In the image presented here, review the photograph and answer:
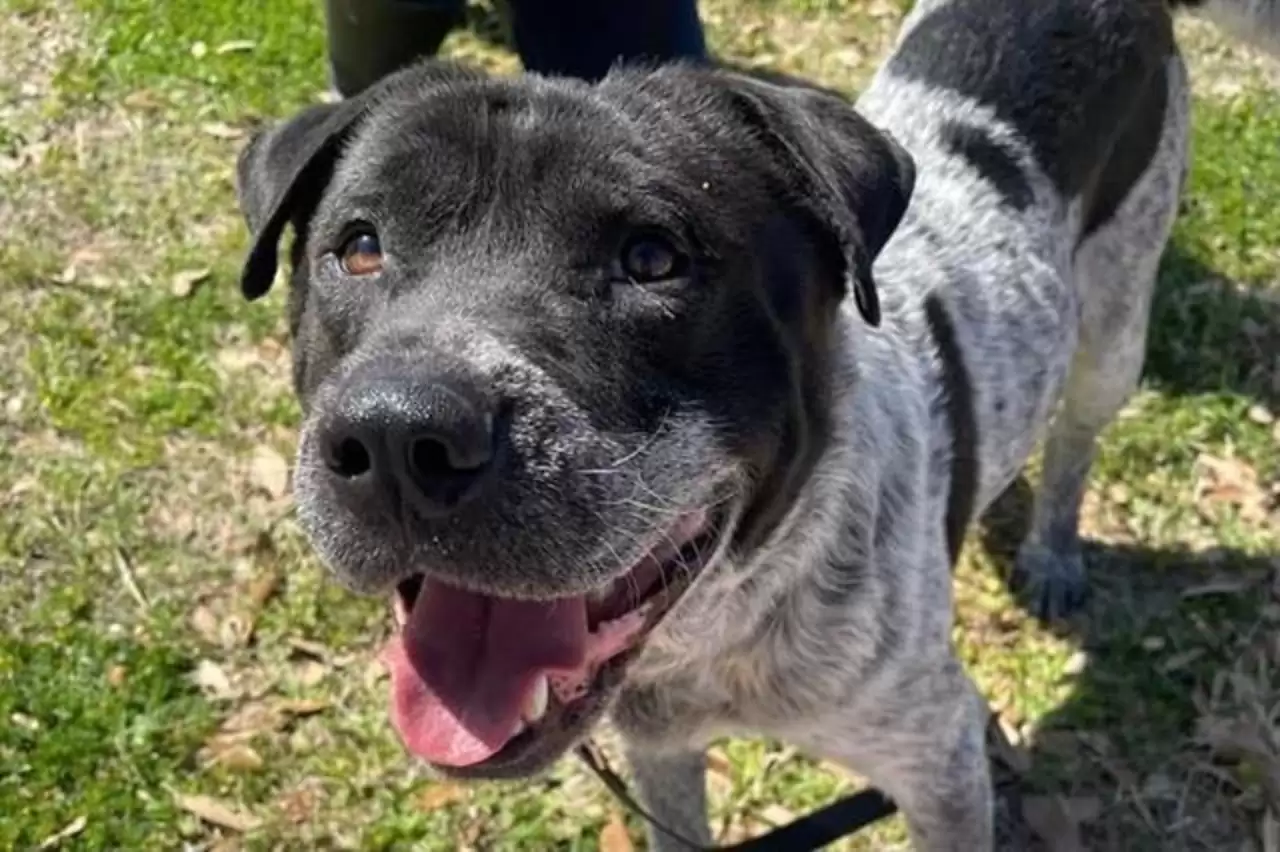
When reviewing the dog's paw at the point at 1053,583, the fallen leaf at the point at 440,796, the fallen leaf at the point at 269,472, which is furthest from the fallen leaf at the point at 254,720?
the dog's paw at the point at 1053,583

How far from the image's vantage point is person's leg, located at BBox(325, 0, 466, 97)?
5715 mm

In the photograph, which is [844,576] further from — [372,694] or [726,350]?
[372,694]

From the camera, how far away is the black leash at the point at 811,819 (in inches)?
158

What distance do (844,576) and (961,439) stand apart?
652 mm

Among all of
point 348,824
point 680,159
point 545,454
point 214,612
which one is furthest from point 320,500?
point 214,612

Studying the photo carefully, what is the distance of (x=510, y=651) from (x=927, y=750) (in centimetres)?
117

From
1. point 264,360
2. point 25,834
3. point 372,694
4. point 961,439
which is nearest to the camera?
point 961,439

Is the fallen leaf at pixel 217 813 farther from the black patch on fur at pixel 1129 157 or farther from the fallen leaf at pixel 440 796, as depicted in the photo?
the black patch on fur at pixel 1129 157

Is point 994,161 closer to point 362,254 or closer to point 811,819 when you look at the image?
point 811,819

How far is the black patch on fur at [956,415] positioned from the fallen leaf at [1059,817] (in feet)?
3.12

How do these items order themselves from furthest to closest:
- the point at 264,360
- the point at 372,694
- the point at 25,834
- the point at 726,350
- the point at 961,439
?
the point at 264,360 → the point at 372,694 → the point at 25,834 → the point at 961,439 → the point at 726,350

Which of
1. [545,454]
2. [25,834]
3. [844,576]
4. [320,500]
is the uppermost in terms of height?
[545,454]

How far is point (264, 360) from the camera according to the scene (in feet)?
19.9

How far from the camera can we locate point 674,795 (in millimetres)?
4348
